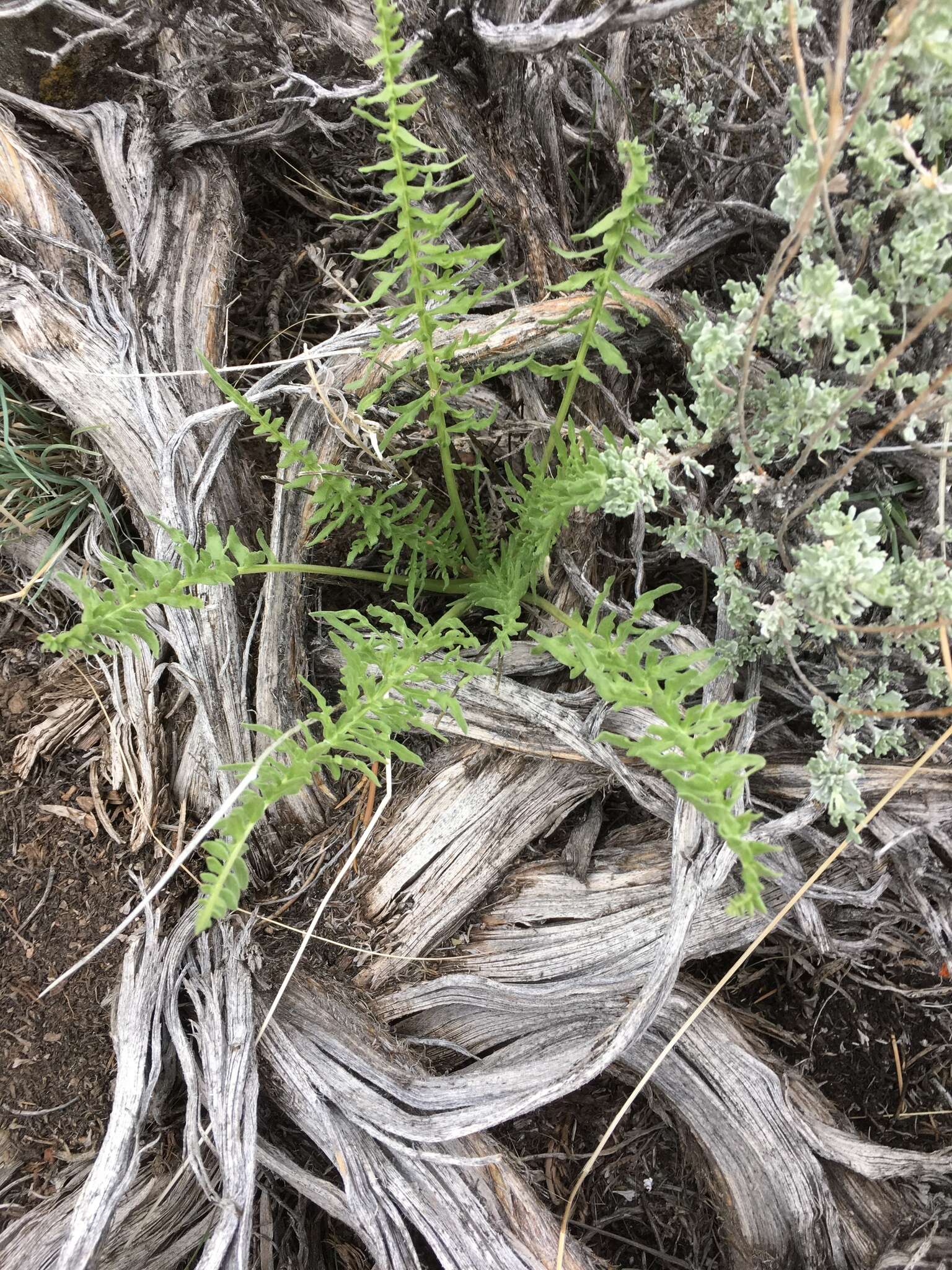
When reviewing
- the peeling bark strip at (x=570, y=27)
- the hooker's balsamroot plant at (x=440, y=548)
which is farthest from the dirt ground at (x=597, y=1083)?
the peeling bark strip at (x=570, y=27)

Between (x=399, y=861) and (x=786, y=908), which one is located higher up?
(x=399, y=861)

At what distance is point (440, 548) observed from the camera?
1.63m

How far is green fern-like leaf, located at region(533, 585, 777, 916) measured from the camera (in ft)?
3.16

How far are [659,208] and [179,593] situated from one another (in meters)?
1.26

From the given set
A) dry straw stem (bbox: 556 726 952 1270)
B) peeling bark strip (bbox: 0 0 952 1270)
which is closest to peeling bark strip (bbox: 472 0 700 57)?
peeling bark strip (bbox: 0 0 952 1270)

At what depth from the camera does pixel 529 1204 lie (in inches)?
67.6

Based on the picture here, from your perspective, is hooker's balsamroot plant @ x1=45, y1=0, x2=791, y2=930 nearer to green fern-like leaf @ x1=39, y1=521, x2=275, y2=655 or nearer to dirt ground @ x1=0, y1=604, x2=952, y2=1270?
green fern-like leaf @ x1=39, y1=521, x2=275, y2=655

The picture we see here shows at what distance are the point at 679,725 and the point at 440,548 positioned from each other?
699mm

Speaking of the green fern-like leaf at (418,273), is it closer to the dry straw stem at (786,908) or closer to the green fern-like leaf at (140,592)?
the green fern-like leaf at (140,592)

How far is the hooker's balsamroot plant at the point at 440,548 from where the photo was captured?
3.54ft

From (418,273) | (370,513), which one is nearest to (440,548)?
(370,513)

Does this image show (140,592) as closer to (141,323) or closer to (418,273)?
(418,273)

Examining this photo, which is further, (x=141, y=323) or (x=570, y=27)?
(x=141, y=323)

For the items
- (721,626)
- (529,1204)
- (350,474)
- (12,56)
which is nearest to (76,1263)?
(529,1204)
